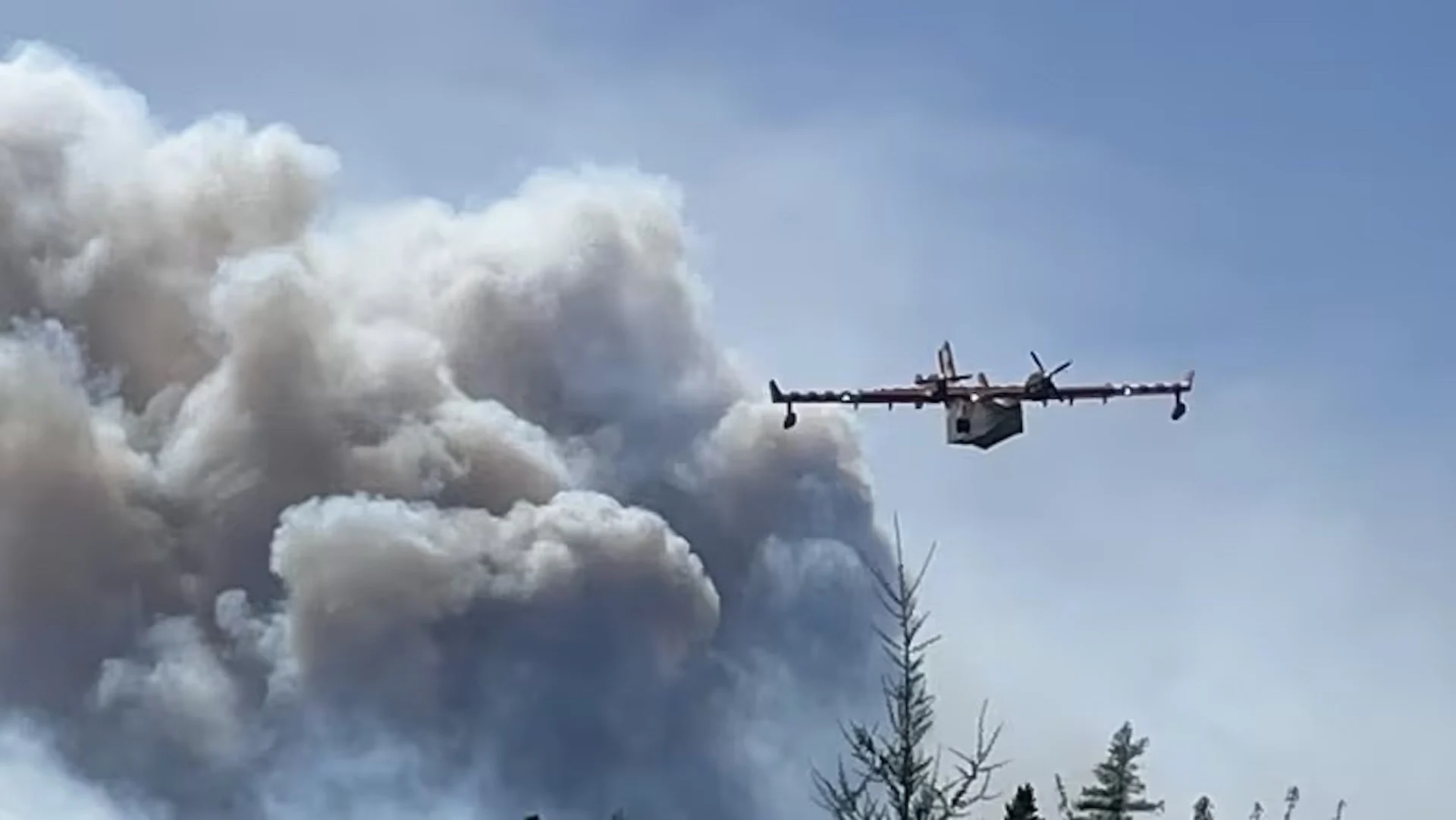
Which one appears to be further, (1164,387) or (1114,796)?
(1164,387)

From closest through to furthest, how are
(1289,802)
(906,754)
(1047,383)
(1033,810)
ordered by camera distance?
(906,754) → (1289,802) → (1033,810) → (1047,383)

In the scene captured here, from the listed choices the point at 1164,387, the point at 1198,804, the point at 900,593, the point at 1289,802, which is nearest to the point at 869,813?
the point at 900,593

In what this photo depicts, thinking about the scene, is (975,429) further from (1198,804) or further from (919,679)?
(919,679)

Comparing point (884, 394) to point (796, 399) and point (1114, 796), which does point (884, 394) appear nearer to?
point (796, 399)

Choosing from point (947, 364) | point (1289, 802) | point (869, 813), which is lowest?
point (869, 813)

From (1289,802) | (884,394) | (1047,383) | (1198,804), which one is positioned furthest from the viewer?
(884,394)

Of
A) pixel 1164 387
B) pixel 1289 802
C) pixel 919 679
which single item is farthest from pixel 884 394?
pixel 919 679

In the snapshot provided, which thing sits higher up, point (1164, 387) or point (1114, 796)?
point (1164, 387)

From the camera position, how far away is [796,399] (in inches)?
4550

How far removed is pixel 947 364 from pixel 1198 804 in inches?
1689

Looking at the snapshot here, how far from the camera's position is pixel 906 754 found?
29688 millimetres

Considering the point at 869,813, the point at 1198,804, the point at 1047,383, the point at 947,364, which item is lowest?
the point at 869,813

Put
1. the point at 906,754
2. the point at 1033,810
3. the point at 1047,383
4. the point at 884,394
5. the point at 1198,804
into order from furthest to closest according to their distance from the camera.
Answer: the point at 884,394 < the point at 1047,383 < the point at 1198,804 < the point at 1033,810 < the point at 906,754

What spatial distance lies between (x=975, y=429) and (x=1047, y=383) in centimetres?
656
